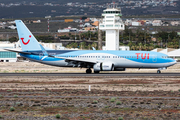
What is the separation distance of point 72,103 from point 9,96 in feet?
19.5

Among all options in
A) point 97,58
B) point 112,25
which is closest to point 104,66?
point 97,58

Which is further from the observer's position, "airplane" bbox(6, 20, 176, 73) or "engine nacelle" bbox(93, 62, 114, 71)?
"airplane" bbox(6, 20, 176, 73)

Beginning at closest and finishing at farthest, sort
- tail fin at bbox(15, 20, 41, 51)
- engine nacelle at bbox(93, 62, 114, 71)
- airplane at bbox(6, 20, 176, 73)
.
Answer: engine nacelle at bbox(93, 62, 114, 71) → airplane at bbox(6, 20, 176, 73) → tail fin at bbox(15, 20, 41, 51)

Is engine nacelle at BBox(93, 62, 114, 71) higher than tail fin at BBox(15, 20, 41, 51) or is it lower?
lower

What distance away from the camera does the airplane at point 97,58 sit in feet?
162

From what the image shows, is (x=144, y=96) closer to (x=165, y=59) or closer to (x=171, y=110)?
(x=171, y=110)

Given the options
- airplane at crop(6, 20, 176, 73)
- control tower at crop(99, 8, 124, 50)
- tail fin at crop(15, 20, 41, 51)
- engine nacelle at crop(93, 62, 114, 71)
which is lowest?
engine nacelle at crop(93, 62, 114, 71)

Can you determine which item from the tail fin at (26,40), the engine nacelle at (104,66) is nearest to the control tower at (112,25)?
the tail fin at (26,40)

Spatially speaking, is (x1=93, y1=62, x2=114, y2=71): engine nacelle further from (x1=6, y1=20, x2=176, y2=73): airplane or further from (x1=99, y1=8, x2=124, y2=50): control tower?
(x1=99, y1=8, x2=124, y2=50): control tower

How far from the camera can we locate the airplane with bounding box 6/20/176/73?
1939 inches

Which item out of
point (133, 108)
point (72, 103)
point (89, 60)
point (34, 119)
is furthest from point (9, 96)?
point (89, 60)

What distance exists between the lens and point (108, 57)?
5056cm

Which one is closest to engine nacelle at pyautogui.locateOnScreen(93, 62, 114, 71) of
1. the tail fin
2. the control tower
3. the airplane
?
the airplane

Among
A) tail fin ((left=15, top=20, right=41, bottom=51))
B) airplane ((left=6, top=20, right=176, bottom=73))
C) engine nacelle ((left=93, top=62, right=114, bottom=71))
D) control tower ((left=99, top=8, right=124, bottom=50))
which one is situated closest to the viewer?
engine nacelle ((left=93, top=62, right=114, bottom=71))
